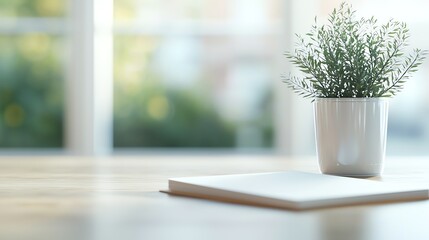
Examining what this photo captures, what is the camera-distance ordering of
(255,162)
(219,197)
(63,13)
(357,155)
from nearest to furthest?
(219,197), (357,155), (255,162), (63,13)

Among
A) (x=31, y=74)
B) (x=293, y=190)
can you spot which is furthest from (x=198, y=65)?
(x=293, y=190)

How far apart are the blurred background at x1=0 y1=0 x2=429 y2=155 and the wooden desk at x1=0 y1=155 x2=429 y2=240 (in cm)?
286

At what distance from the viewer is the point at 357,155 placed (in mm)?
1350

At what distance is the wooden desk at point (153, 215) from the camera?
30.6 inches

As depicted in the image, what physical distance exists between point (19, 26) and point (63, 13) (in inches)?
10.0

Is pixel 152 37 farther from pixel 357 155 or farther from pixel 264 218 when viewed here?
pixel 264 218

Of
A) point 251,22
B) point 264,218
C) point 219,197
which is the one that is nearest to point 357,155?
point 219,197

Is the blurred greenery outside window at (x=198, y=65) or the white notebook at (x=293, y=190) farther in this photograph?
the blurred greenery outside window at (x=198, y=65)

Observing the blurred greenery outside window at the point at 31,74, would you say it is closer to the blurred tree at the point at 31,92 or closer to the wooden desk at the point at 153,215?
the blurred tree at the point at 31,92

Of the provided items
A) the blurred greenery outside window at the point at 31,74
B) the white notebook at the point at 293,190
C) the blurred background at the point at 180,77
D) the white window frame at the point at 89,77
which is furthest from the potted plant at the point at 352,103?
the blurred greenery outside window at the point at 31,74

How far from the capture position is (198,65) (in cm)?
434

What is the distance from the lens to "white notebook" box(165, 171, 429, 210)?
964mm

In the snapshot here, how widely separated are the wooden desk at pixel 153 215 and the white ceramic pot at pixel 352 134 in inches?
2.1

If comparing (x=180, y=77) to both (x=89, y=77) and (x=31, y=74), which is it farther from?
(x=31, y=74)
